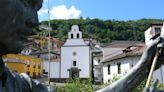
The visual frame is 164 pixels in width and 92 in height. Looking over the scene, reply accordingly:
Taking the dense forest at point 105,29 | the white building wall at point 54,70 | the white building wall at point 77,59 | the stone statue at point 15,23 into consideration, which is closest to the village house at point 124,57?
the white building wall at point 77,59

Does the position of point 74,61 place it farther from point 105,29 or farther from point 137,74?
point 137,74

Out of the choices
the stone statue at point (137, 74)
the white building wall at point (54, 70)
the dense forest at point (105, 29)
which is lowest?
the white building wall at point (54, 70)

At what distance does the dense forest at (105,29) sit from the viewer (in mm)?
128125

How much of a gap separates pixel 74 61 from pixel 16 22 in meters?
70.1

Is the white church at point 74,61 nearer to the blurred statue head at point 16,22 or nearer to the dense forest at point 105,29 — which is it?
the dense forest at point 105,29

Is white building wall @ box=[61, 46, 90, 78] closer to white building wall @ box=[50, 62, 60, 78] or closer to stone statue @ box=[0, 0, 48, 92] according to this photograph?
white building wall @ box=[50, 62, 60, 78]

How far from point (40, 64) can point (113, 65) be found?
2117 centimetres

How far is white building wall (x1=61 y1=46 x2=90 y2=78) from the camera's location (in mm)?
70750

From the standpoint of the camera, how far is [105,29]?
139 metres

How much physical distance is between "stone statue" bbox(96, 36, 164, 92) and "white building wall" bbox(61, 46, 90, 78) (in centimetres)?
6777

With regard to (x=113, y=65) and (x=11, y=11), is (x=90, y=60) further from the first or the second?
(x=11, y=11)

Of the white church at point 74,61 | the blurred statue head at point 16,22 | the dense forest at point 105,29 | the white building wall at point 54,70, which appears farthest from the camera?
the dense forest at point 105,29

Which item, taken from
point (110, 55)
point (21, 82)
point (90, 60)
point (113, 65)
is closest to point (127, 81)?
point (21, 82)


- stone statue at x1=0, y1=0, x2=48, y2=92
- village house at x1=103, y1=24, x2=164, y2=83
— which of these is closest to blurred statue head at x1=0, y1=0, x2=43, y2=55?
stone statue at x1=0, y1=0, x2=48, y2=92
